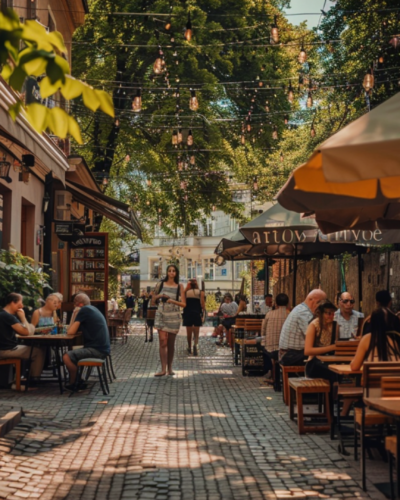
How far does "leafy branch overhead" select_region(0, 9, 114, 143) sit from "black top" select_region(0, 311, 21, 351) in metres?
9.44

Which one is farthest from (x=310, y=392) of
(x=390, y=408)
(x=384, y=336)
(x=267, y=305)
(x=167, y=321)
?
(x=267, y=305)

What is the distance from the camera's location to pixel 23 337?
12750 millimetres

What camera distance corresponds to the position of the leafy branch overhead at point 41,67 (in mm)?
3127

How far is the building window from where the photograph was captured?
9188 centimetres

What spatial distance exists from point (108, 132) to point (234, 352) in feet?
37.0

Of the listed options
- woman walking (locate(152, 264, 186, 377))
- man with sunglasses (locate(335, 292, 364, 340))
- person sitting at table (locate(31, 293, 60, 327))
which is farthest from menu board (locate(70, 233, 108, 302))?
man with sunglasses (locate(335, 292, 364, 340))

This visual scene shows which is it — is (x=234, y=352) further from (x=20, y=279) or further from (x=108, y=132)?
(x=108, y=132)

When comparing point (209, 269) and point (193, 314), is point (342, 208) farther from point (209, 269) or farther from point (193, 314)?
point (209, 269)

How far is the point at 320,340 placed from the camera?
10.2 m

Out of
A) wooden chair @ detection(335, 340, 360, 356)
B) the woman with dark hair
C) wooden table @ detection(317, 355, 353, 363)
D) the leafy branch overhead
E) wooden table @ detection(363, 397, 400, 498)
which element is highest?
the leafy branch overhead

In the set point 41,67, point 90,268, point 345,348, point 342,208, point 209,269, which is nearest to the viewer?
point 41,67

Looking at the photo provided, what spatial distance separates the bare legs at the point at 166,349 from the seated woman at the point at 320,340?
5.83m

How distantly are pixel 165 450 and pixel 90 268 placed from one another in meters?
17.9

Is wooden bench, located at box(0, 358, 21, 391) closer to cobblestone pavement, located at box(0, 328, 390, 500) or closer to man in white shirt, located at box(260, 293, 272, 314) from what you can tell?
cobblestone pavement, located at box(0, 328, 390, 500)
